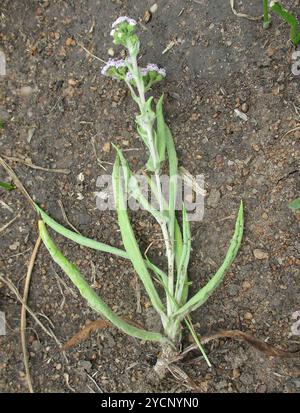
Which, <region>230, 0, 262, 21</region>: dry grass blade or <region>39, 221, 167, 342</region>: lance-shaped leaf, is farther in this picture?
<region>230, 0, 262, 21</region>: dry grass blade

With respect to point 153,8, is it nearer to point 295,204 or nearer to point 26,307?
point 295,204

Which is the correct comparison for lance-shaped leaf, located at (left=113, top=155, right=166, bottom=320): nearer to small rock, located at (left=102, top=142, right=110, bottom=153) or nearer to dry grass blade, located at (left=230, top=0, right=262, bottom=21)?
small rock, located at (left=102, top=142, right=110, bottom=153)

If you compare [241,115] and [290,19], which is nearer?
[290,19]

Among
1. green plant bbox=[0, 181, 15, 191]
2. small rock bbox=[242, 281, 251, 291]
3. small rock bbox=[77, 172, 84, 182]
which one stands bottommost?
small rock bbox=[242, 281, 251, 291]

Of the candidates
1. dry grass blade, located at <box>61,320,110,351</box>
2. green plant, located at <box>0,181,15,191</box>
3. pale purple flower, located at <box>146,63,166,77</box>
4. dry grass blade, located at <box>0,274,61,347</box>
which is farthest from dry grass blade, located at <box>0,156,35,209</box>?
pale purple flower, located at <box>146,63,166,77</box>

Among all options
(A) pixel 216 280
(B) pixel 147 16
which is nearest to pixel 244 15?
(B) pixel 147 16
